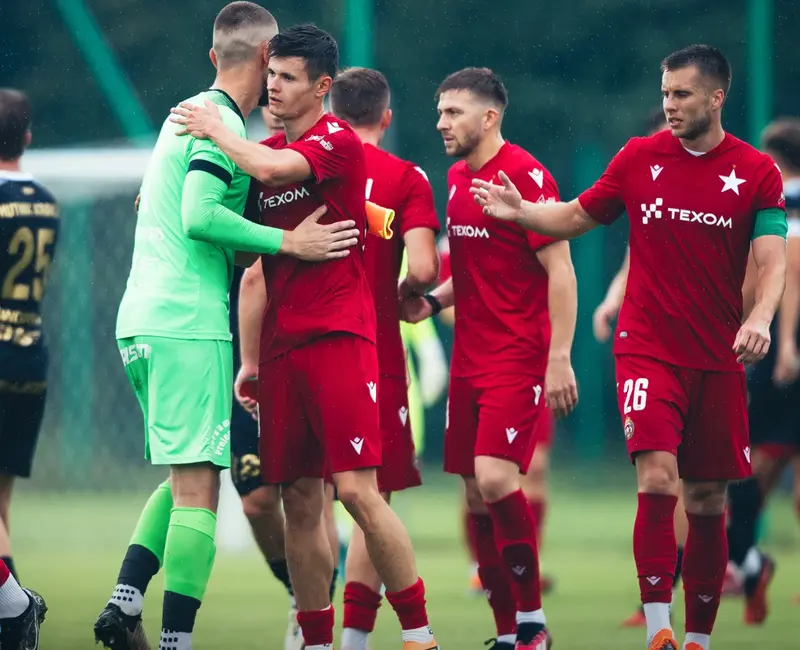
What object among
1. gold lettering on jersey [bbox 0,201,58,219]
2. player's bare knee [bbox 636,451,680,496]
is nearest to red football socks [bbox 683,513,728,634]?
player's bare knee [bbox 636,451,680,496]

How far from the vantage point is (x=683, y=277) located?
6.22 metres

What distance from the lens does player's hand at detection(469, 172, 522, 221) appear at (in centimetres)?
639

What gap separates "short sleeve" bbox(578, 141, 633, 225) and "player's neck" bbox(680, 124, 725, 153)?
0.81 ft

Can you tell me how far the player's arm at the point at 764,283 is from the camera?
5863mm

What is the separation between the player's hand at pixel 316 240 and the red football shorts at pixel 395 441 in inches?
41.2

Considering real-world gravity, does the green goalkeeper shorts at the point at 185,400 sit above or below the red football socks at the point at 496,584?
above

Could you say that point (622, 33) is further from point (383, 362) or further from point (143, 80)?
point (383, 362)

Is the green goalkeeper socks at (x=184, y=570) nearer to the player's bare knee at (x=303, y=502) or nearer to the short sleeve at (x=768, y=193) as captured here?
the player's bare knee at (x=303, y=502)

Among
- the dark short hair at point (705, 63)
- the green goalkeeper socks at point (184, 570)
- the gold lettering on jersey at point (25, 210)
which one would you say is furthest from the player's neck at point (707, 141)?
Answer: the gold lettering on jersey at point (25, 210)

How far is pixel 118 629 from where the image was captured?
18.7ft

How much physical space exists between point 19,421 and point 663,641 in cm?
281

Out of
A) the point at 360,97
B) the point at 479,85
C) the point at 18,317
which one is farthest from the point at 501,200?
the point at 18,317

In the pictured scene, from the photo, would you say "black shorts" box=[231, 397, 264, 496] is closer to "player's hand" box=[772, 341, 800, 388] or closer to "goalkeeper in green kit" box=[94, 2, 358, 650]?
"goalkeeper in green kit" box=[94, 2, 358, 650]

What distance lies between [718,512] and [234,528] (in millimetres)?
5652
